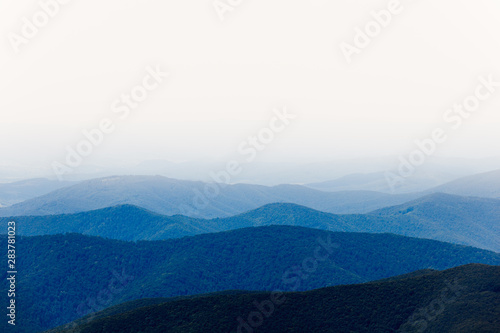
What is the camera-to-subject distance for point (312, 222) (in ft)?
523

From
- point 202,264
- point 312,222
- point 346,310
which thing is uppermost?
point 202,264

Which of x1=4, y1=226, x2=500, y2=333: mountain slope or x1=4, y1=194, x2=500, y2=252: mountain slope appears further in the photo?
x1=4, y1=194, x2=500, y2=252: mountain slope

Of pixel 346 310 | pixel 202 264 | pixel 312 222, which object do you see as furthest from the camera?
pixel 312 222

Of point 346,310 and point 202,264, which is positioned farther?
point 202,264

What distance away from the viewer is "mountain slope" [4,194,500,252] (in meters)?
151

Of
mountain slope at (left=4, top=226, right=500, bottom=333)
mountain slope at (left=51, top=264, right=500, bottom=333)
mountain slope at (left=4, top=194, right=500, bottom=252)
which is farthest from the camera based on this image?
mountain slope at (left=4, top=194, right=500, bottom=252)

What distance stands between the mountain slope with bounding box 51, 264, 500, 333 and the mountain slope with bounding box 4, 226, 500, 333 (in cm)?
2794

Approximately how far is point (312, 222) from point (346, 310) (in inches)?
4194

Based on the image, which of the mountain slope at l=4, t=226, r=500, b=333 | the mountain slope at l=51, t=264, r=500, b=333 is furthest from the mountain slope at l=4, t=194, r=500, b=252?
the mountain slope at l=51, t=264, r=500, b=333

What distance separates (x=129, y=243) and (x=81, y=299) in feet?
60.7

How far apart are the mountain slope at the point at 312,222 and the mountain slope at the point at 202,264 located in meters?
37.7

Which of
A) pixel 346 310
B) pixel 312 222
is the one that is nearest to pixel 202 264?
pixel 346 310

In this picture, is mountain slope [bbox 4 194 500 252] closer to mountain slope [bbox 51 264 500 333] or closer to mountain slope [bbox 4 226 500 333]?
mountain slope [bbox 4 226 500 333]

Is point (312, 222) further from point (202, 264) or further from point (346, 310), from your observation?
point (346, 310)
